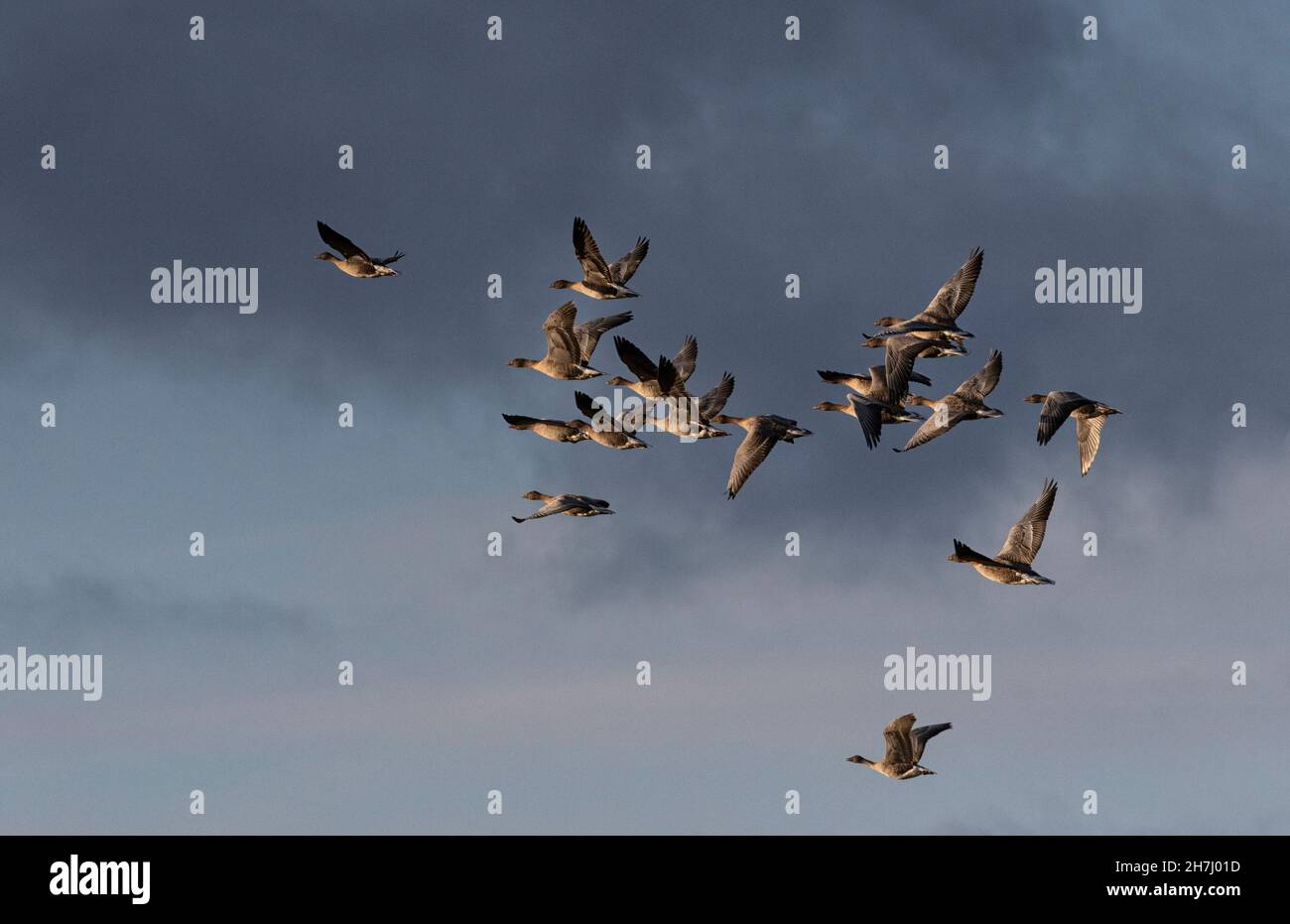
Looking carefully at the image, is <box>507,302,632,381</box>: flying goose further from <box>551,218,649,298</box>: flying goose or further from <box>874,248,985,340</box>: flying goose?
<box>874,248,985,340</box>: flying goose

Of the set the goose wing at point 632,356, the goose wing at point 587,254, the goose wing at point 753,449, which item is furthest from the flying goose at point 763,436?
the goose wing at point 587,254

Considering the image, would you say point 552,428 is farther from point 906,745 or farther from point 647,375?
point 906,745

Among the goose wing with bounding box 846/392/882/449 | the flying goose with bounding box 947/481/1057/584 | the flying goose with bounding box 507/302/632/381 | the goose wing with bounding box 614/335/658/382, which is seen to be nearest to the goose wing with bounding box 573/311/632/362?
the flying goose with bounding box 507/302/632/381

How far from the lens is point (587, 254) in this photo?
2643 inches

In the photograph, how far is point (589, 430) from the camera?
66.8m

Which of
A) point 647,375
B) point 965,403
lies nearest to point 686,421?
point 647,375

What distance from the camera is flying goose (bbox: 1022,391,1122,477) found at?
209ft

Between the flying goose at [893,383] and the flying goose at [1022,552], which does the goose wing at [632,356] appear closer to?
the flying goose at [893,383]

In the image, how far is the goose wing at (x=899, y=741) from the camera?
64.4 meters

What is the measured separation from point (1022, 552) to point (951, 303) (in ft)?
28.7
